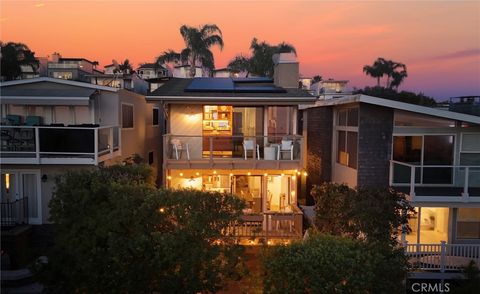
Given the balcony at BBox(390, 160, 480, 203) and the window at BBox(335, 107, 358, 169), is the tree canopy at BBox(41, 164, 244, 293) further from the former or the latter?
the window at BBox(335, 107, 358, 169)

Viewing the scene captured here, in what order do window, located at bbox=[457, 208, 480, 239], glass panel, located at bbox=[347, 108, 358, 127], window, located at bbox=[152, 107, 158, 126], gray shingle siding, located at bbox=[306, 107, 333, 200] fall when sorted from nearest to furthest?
window, located at bbox=[457, 208, 480, 239]
glass panel, located at bbox=[347, 108, 358, 127]
gray shingle siding, located at bbox=[306, 107, 333, 200]
window, located at bbox=[152, 107, 158, 126]

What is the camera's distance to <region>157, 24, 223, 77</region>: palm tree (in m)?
33.0

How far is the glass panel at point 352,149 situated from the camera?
1471 centimetres

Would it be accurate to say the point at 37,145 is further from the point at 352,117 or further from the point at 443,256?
the point at 443,256

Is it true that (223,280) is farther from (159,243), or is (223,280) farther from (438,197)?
(438,197)

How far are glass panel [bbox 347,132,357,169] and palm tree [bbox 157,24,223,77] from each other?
20842mm

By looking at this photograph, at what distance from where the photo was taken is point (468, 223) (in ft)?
45.3

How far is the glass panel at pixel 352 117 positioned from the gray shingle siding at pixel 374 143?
2.34 ft

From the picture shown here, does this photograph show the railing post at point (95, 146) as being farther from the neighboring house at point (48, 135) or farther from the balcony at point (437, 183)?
the balcony at point (437, 183)

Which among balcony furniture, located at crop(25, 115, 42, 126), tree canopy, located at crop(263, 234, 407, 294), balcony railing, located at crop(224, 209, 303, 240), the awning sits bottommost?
balcony railing, located at crop(224, 209, 303, 240)

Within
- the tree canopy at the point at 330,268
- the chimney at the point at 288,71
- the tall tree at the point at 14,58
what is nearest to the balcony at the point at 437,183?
the chimney at the point at 288,71

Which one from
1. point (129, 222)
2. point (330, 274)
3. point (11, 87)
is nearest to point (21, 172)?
point (11, 87)

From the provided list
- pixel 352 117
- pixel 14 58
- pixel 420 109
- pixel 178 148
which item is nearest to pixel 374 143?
pixel 352 117

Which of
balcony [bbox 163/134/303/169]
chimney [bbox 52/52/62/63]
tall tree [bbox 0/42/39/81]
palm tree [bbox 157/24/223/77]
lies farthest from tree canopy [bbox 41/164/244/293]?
chimney [bbox 52/52/62/63]
